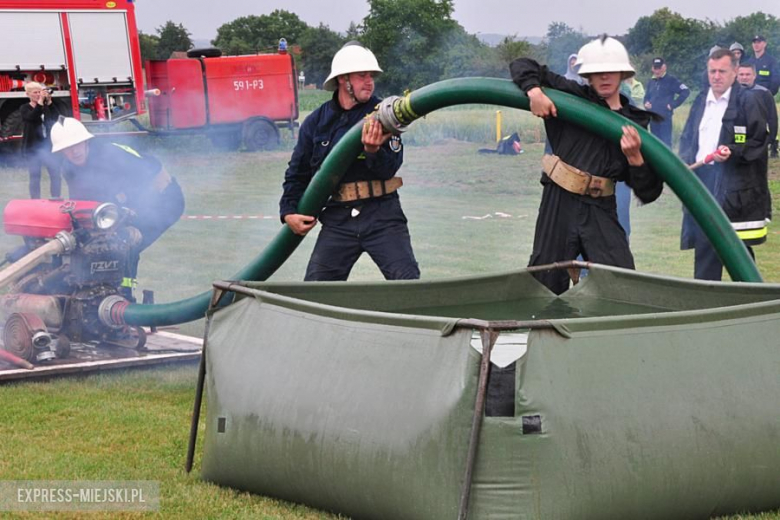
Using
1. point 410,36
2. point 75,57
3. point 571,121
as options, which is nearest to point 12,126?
point 75,57

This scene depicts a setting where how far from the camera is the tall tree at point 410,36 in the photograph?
7656 mm

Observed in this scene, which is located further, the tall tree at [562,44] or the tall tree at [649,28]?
the tall tree at [649,28]

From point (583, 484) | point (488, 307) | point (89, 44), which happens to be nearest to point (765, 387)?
point (583, 484)

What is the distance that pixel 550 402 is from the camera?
11.6 feet

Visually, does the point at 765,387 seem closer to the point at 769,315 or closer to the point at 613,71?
the point at 769,315

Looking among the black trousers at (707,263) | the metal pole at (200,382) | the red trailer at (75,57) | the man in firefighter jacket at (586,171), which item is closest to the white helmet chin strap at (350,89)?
the man in firefighter jacket at (586,171)

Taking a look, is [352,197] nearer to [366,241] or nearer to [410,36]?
[366,241]

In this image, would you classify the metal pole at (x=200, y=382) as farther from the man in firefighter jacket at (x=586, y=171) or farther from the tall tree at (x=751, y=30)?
the tall tree at (x=751, y=30)

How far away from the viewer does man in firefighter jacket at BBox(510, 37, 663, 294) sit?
5.22m

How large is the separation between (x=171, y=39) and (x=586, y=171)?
977 inches

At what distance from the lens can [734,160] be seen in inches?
288

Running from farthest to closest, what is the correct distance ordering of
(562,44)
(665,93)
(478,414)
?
(665,93) < (562,44) < (478,414)

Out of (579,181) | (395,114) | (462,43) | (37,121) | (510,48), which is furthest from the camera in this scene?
(37,121)

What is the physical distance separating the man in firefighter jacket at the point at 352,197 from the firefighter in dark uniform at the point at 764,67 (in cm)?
926
